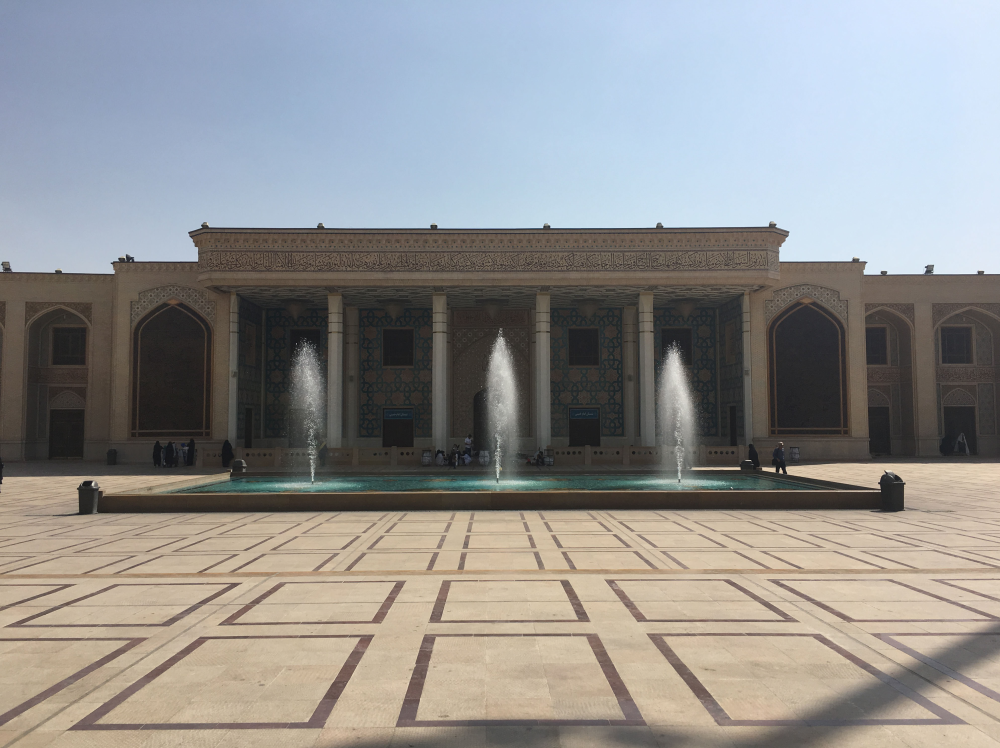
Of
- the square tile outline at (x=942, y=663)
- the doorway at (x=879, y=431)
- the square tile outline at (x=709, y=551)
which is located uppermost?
the doorway at (x=879, y=431)

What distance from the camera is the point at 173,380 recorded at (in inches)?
872

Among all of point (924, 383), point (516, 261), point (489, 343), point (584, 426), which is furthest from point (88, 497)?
point (924, 383)

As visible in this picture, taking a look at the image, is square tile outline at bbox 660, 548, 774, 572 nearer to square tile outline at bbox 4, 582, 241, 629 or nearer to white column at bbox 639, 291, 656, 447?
square tile outline at bbox 4, 582, 241, 629

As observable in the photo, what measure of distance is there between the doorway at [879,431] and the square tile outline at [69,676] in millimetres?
27089

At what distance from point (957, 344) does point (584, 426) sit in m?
15.0

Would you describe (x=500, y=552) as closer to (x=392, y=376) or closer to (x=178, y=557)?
(x=178, y=557)

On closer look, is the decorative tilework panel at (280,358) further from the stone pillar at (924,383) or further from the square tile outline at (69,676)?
the stone pillar at (924,383)

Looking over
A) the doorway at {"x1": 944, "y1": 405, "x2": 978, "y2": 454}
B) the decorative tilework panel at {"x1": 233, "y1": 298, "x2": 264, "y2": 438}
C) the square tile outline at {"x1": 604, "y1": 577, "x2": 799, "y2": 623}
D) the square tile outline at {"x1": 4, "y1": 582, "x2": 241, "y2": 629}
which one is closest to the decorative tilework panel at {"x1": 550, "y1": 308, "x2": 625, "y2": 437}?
the decorative tilework panel at {"x1": 233, "y1": 298, "x2": 264, "y2": 438}

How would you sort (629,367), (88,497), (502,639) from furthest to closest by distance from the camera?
(629,367)
(88,497)
(502,639)

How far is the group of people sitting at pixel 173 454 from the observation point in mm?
20516

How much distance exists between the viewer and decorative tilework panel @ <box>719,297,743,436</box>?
22.5 meters

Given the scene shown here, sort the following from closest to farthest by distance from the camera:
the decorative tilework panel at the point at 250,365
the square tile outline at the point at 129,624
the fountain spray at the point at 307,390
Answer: the square tile outline at the point at 129,624 < the decorative tilework panel at the point at 250,365 < the fountain spray at the point at 307,390

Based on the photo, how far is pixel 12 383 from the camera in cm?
2311

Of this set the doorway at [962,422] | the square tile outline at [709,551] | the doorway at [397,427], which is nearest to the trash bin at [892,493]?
the square tile outline at [709,551]
